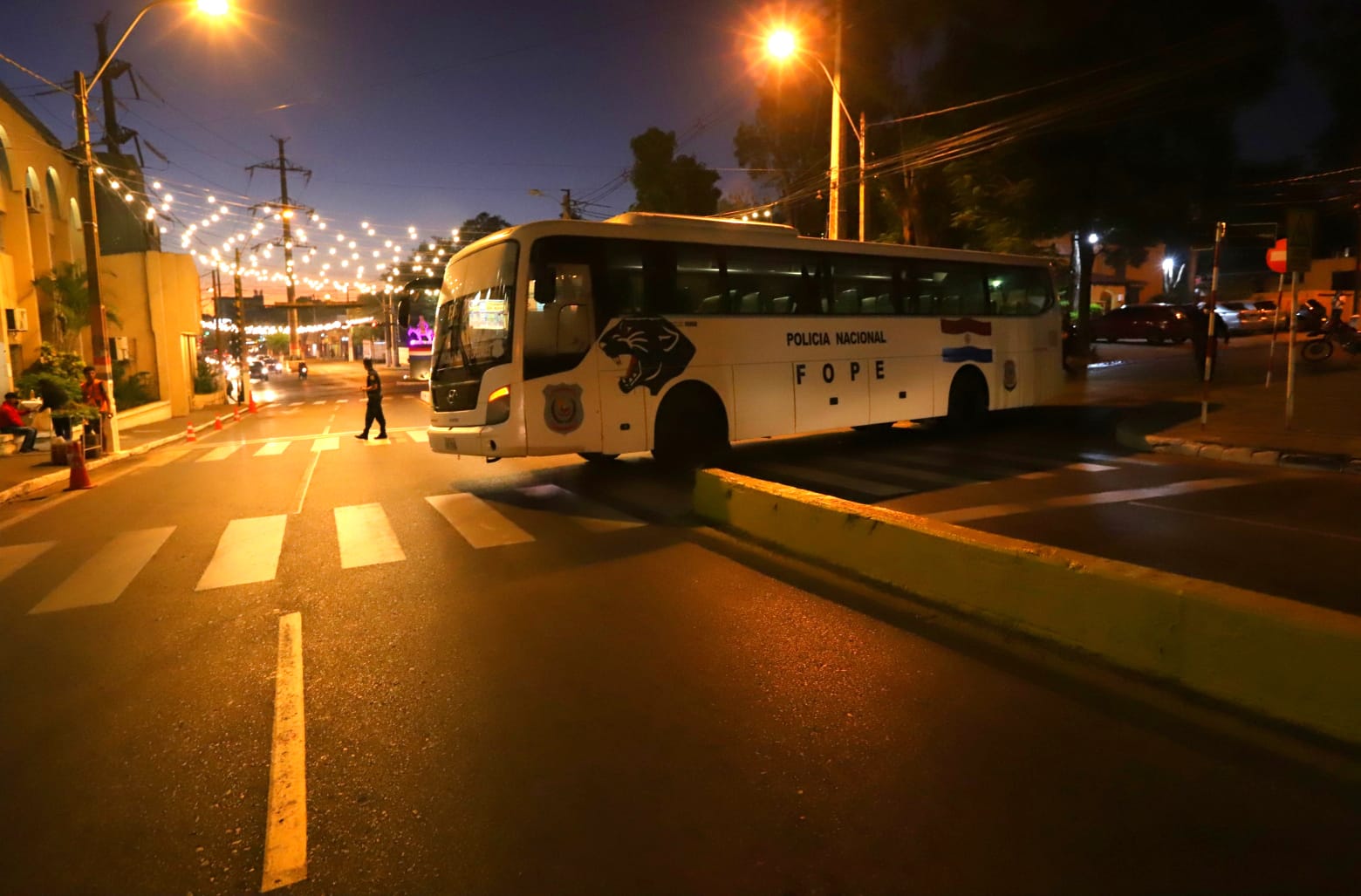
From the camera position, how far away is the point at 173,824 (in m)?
3.41

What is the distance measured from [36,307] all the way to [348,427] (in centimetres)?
1152

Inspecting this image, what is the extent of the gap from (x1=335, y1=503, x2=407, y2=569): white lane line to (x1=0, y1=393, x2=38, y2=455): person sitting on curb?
12.3 metres

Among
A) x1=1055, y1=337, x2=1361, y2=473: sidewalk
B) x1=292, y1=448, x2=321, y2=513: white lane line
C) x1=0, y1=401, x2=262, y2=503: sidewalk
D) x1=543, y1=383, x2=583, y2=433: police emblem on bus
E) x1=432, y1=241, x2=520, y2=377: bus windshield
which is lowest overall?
x1=0, y1=401, x2=262, y2=503: sidewalk

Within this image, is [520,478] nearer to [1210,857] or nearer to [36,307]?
[1210,857]

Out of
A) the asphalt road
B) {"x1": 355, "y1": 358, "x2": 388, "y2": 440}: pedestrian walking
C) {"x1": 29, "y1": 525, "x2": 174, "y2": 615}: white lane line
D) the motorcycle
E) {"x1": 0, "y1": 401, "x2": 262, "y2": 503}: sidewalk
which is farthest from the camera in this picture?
the motorcycle

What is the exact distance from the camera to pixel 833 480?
11.2 meters

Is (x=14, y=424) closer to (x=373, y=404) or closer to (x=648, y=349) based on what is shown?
(x=373, y=404)

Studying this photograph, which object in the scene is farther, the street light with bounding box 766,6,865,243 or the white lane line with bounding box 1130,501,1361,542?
the street light with bounding box 766,6,865,243

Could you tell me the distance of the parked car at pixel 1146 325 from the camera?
33.2m

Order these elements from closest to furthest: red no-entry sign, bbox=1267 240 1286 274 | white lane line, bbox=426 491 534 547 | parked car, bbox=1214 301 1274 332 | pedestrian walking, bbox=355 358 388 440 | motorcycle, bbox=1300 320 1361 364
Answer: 1. white lane line, bbox=426 491 534 547
2. red no-entry sign, bbox=1267 240 1286 274
3. pedestrian walking, bbox=355 358 388 440
4. motorcycle, bbox=1300 320 1361 364
5. parked car, bbox=1214 301 1274 332

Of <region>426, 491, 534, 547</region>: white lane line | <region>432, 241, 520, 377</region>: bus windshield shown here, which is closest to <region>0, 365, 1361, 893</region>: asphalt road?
<region>426, 491, 534, 547</region>: white lane line

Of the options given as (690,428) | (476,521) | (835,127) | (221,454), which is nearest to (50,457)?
(221,454)

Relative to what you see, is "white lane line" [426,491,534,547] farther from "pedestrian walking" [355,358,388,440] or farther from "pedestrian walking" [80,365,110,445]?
"pedestrian walking" [80,365,110,445]

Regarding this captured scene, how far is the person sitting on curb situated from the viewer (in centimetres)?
1766
